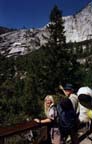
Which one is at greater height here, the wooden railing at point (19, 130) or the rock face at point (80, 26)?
the rock face at point (80, 26)

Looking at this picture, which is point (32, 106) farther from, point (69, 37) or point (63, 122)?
point (69, 37)

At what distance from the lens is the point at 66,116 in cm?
524

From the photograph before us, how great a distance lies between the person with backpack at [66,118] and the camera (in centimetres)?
524

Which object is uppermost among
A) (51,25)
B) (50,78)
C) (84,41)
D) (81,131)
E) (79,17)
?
(79,17)

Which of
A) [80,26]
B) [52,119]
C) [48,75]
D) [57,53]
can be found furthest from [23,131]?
[80,26]

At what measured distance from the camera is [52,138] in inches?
212

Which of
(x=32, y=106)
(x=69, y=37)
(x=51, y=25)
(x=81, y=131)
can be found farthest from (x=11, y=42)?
(x=81, y=131)

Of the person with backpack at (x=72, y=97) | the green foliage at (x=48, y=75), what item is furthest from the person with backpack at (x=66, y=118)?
the green foliage at (x=48, y=75)

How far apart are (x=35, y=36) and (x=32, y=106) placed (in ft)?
446

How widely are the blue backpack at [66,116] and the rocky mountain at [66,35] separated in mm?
158207

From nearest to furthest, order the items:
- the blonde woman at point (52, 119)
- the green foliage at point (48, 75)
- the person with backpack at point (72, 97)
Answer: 1. the blonde woman at point (52, 119)
2. the person with backpack at point (72, 97)
3. the green foliage at point (48, 75)

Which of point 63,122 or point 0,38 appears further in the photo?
point 0,38

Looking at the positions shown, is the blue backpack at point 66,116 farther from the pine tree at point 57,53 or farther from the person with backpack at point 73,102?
the pine tree at point 57,53

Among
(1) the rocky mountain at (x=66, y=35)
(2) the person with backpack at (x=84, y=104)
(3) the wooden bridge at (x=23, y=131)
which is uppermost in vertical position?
(1) the rocky mountain at (x=66, y=35)
